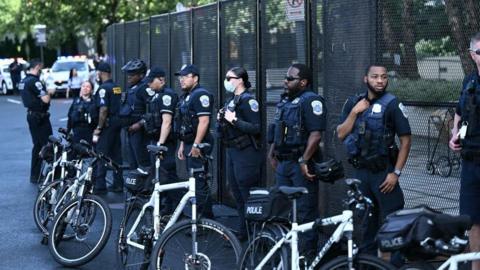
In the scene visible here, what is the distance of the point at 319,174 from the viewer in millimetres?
6211

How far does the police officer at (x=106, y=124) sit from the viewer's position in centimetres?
1178

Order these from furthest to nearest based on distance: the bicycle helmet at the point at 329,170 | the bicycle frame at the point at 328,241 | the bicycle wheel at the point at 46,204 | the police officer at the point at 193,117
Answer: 1. the bicycle wheel at the point at 46,204
2. the police officer at the point at 193,117
3. the bicycle helmet at the point at 329,170
4. the bicycle frame at the point at 328,241

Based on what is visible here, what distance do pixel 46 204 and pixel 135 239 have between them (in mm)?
2446

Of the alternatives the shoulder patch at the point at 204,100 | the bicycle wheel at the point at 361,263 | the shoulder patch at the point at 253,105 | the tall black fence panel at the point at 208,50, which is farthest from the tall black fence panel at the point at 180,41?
the bicycle wheel at the point at 361,263

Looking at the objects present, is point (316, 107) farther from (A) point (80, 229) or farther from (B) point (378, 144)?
(A) point (80, 229)

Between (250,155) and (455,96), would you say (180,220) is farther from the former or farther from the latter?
(455,96)

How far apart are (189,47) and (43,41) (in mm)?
35227

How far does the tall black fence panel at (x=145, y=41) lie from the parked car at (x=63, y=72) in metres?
21.3

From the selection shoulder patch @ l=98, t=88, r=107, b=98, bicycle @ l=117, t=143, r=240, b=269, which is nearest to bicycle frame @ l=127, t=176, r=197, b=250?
bicycle @ l=117, t=143, r=240, b=269

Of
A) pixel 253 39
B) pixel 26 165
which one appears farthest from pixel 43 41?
pixel 253 39

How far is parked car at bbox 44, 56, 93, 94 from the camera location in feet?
123

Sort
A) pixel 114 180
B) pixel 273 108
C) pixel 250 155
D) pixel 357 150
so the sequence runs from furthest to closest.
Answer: pixel 114 180
pixel 273 108
pixel 250 155
pixel 357 150

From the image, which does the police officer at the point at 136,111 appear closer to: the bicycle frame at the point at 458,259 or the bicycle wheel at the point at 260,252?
the bicycle wheel at the point at 260,252

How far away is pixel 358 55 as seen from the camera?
7.44m
